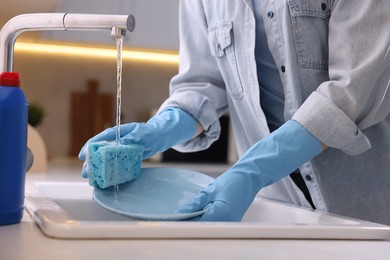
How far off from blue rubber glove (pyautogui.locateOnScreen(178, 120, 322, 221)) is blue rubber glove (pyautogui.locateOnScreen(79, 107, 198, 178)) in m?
0.24

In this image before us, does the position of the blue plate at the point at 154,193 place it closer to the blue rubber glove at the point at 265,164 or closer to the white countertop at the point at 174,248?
the blue rubber glove at the point at 265,164

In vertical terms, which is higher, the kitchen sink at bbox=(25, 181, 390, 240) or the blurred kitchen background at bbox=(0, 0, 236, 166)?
the kitchen sink at bbox=(25, 181, 390, 240)

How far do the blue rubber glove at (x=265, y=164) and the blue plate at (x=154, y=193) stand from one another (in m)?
0.08

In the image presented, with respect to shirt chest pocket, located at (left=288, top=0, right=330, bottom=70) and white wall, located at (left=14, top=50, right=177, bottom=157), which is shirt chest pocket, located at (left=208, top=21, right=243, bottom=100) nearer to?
shirt chest pocket, located at (left=288, top=0, right=330, bottom=70)

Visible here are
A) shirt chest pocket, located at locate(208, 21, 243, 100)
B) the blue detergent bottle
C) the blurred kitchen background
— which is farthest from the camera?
the blurred kitchen background

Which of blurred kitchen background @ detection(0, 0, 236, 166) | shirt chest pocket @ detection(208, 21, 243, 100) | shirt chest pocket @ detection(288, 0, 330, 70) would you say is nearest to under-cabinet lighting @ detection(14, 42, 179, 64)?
blurred kitchen background @ detection(0, 0, 236, 166)

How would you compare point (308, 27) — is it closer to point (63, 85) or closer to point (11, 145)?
point (11, 145)

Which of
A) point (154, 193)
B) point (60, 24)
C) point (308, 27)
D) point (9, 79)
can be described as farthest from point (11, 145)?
point (308, 27)

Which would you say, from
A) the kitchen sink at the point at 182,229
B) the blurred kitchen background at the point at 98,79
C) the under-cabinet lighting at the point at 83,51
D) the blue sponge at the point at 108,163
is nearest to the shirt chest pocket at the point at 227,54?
the blue sponge at the point at 108,163

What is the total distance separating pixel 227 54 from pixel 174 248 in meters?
0.78

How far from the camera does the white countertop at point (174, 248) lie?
24.3 inches

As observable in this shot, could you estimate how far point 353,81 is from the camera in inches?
44.1

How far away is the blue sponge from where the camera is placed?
3.43 ft

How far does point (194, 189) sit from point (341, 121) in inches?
12.1
